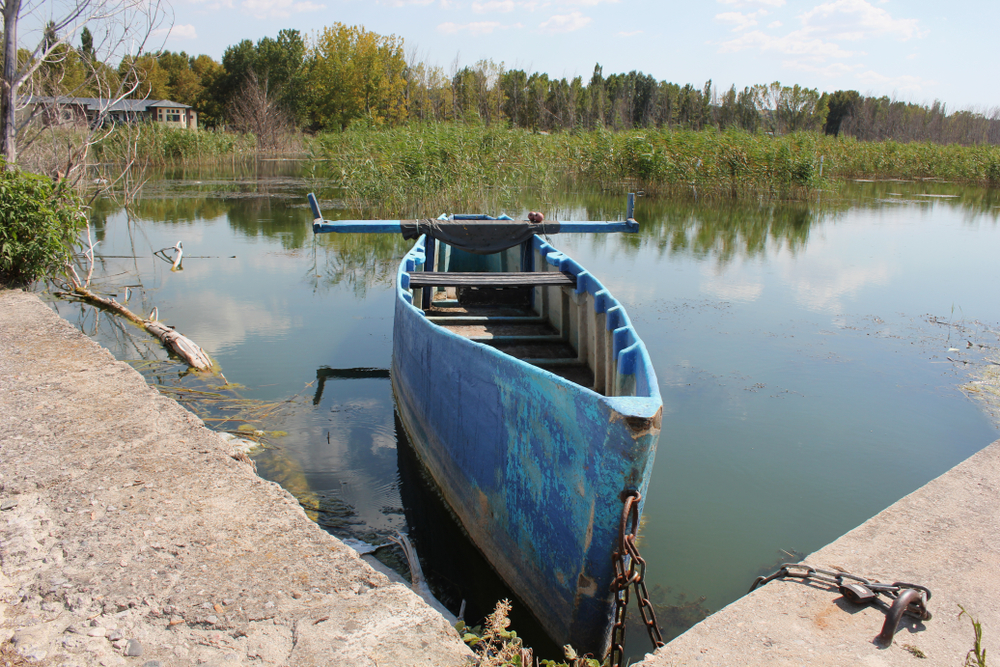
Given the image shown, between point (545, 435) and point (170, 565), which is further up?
point (545, 435)

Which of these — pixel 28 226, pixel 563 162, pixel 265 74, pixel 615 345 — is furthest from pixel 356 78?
pixel 615 345

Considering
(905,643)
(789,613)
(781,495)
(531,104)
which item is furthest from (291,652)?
(531,104)

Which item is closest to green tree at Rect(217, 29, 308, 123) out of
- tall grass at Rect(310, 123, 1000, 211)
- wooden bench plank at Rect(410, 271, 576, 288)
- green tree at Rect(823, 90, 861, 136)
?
A: tall grass at Rect(310, 123, 1000, 211)

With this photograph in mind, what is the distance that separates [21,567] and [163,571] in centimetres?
48

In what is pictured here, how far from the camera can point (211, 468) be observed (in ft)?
9.69

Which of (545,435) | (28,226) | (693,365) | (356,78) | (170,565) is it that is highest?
(356,78)

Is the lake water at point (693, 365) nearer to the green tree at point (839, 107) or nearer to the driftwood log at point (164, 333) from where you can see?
the driftwood log at point (164, 333)

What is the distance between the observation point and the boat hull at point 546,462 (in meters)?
2.26

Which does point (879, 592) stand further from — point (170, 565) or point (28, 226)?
point (28, 226)

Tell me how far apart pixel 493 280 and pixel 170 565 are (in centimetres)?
289

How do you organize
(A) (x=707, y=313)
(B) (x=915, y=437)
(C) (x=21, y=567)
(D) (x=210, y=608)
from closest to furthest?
1. (D) (x=210, y=608)
2. (C) (x=21, y=567)
3. (B) (x=915, y=437)
4. (A) (x=707, y=313)

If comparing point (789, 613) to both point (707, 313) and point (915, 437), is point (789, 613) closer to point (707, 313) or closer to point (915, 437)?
point (915, 437)

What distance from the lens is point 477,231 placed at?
18.5 ft

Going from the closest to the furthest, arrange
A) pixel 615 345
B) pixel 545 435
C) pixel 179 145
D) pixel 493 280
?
1. pixel 545 435
2. pixel 615 345
3. pixel 493 280
4. pixel 179 145
